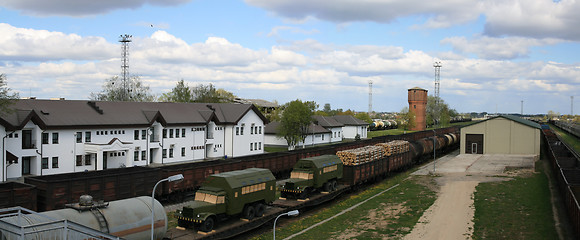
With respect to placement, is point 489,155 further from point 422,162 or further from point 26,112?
point 26,112

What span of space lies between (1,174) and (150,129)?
1756 cm

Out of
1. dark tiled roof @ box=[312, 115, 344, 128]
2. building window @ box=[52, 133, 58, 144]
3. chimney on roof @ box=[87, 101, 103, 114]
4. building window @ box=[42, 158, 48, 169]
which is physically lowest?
building window @ box=[42, 158, 48, 169]

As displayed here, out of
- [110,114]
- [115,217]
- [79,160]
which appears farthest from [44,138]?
[115,217]

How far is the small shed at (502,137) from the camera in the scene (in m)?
61.6

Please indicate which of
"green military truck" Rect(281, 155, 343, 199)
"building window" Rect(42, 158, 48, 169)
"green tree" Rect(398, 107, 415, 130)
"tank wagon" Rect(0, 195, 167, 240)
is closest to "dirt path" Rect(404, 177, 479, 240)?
"green military truck" Rect(281, 155, 343, 199)

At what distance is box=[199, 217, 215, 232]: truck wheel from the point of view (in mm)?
22219

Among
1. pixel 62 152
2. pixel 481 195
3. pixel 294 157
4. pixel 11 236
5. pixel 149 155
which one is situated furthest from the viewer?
pixel 149 155

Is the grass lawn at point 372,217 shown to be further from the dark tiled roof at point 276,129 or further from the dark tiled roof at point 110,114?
the dark tiled roof at point 276,129

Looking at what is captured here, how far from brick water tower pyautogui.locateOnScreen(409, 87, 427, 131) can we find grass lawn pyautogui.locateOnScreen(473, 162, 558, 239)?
99.5m

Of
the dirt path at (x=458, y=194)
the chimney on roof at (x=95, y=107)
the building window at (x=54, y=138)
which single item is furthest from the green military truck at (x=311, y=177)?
the chimney on roof at (x=95, y=107)

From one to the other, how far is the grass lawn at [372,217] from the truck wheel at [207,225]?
333 cm

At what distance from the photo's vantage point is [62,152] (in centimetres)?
4259

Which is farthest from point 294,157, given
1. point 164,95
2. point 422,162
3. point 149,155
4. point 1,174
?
point 164,95

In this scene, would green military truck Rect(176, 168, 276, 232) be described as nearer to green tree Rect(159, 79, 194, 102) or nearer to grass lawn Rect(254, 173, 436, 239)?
grass lawn Rect(254, 173, 436, 239)
